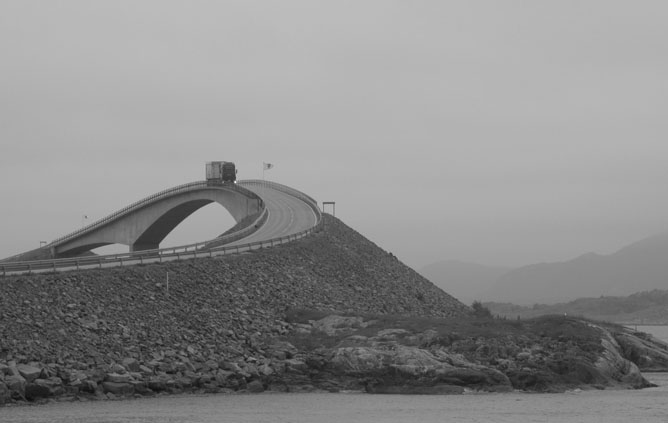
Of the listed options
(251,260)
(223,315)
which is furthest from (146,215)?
(223,315)

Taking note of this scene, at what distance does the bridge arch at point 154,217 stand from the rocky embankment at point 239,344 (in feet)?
131

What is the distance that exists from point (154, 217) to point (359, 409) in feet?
243

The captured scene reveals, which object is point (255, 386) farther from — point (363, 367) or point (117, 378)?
point (117, 378)

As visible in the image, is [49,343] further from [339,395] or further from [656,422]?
[656,422]

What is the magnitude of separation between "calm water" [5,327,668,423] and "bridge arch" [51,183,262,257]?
5959 cm

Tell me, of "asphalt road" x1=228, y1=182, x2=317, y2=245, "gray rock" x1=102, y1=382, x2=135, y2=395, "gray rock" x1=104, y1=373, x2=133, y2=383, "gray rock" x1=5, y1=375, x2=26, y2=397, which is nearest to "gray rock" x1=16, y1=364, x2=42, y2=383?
"gray rock" x1=5, y1=375, x2=26, y2=397

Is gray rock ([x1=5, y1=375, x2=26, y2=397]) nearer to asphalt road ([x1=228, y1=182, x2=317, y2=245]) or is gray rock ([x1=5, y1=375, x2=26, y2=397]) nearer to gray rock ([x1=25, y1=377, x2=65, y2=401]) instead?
gray rock ([x1=25, y1=377, x2=65, y2=401])

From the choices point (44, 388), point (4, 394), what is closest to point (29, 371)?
point (44, 388)

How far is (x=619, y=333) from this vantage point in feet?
253

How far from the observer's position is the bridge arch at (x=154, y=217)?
392 feet

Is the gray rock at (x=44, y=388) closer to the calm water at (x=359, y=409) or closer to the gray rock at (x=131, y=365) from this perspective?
the calm water at (x=359, y=409)

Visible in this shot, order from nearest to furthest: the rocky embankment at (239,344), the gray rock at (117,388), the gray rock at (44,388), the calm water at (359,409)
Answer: the calm water at (359,409), the gray rock at (44,388), the gray rock at (117,388), the rocky embankment at (239,344)

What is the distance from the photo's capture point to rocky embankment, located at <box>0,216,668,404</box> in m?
57.8

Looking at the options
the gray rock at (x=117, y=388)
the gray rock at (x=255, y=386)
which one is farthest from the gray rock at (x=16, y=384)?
the gray rock at (x=255, y=386)
